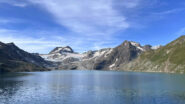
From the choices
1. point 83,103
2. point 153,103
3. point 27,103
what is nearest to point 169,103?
point 153,103

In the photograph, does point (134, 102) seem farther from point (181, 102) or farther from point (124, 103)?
point (181, 102)

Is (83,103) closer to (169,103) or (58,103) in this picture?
(58,103)

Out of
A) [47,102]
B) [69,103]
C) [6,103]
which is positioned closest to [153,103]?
[69,103]

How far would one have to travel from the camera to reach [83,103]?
6844 cm

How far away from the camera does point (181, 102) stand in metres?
69.4

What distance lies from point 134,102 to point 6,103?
4313cm

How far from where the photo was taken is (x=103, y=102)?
7081 centimetres

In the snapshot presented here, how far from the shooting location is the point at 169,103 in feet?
221

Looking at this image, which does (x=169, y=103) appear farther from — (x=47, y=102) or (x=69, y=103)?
(x=47, y=102)

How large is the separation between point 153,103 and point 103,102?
654 inches

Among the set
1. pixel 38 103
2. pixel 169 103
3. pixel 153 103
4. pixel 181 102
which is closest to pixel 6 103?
pixel 38 103

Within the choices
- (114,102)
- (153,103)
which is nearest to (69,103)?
(114,102)

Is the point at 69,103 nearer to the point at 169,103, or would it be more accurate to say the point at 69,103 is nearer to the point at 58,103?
the point at 58,103

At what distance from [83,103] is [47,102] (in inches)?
494
